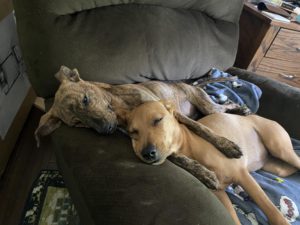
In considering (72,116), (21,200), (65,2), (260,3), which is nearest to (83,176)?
(72,116)

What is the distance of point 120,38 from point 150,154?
2.01ft

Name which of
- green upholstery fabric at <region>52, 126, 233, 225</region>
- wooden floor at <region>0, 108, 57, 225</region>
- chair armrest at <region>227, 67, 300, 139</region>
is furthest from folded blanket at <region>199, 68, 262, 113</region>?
wooden floor at <region>0, 108, 57, 225</region>

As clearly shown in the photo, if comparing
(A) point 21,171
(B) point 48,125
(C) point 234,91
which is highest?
(C) point 234,91

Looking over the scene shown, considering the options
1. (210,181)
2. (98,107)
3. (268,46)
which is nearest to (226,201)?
(210,181)

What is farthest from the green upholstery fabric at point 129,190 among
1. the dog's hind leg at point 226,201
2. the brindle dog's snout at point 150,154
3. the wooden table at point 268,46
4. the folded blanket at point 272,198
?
the wooden table at point 268,46

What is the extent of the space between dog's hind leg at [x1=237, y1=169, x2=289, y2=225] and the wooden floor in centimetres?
137

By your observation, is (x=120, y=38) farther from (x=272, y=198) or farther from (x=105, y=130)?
(x=272, y=198)

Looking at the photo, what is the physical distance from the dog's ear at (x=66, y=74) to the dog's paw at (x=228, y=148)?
723 millimetres

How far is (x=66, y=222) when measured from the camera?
1649 mm

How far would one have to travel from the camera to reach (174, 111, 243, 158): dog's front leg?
121 centimetres

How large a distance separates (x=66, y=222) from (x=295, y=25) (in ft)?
6.48

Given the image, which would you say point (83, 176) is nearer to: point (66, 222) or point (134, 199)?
point (134, 199)

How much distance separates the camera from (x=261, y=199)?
3.69ft

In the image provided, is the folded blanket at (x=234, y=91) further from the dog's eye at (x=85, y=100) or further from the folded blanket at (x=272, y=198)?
the dog's eye at (x=85, y=100)
